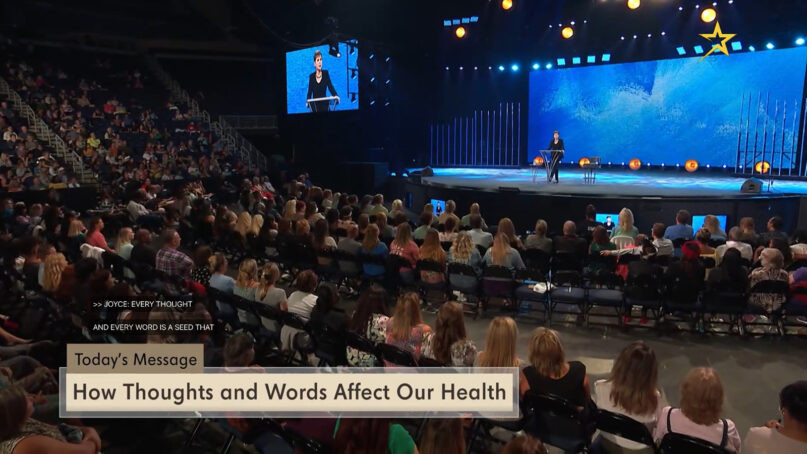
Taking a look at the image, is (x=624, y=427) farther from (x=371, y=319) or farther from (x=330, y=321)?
(x=330, y=321)

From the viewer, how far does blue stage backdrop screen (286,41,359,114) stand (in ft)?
55.1

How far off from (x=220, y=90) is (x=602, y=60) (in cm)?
1484

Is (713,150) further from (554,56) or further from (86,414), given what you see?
(86,414)

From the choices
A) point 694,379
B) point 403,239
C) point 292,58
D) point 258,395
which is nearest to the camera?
point 694,379

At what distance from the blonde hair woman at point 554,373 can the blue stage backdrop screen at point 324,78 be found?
46.7 feet

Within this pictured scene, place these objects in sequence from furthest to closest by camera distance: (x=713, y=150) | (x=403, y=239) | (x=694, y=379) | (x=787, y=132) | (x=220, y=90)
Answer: (x=220, y=90) < (x=713, y=150) < (x=787, y=132) < (x=403, y=239) < (x=694, y=379)

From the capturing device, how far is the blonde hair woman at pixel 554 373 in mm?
3367

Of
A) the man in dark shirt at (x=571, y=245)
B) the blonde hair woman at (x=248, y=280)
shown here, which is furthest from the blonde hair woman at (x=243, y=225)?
the man in dark shirt at (x=571, y=245)

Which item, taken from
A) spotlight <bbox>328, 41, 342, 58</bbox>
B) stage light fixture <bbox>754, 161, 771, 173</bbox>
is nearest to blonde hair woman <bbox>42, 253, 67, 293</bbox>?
spotlight <bbox>328, 41, 342, 58</bbox>

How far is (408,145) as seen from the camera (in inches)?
771

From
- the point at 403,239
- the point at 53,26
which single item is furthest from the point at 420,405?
the point at 53,26

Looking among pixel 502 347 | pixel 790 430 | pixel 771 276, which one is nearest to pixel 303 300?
pixel 502 347

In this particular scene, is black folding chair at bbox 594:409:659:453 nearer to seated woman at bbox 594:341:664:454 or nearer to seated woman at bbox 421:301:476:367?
seated woman at bbox 594:341:664:454

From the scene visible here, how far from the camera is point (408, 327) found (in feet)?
13.6
